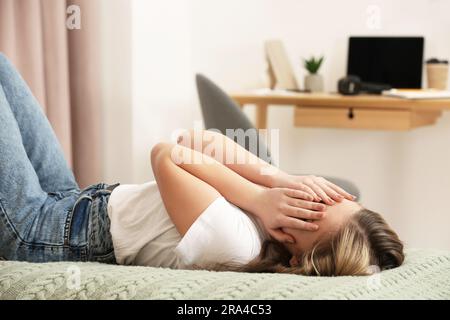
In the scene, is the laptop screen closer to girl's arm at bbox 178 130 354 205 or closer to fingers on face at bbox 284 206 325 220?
girl's arm at bbox 178 130 354 205

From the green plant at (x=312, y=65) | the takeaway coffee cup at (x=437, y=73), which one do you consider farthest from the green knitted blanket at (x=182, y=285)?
the green plant at (x=312, y=65)

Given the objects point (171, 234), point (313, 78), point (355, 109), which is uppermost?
point (313, 78)

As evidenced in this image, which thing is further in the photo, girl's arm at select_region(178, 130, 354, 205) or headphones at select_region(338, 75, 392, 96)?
headphones at select_region(338, 75, 392, 96)

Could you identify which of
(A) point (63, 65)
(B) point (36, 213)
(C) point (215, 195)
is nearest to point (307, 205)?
(C) point (215, 195)

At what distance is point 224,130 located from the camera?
2080mm

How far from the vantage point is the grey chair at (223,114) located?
6.64ft

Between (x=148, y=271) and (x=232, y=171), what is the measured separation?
0.32 meters

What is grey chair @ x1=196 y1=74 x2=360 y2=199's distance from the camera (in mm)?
2023

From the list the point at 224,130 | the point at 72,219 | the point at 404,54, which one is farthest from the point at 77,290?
the point at 404,54

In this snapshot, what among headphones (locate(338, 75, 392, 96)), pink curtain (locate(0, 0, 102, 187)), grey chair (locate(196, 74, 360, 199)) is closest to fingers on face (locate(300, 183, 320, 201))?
grey chair (locate(196, 74, 360, 199))

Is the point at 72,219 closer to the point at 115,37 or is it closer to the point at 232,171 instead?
the point at 232,171

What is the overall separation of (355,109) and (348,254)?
153cm

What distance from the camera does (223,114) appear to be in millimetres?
2086

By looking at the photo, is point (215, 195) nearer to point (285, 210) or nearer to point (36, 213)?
point (285, 210)
